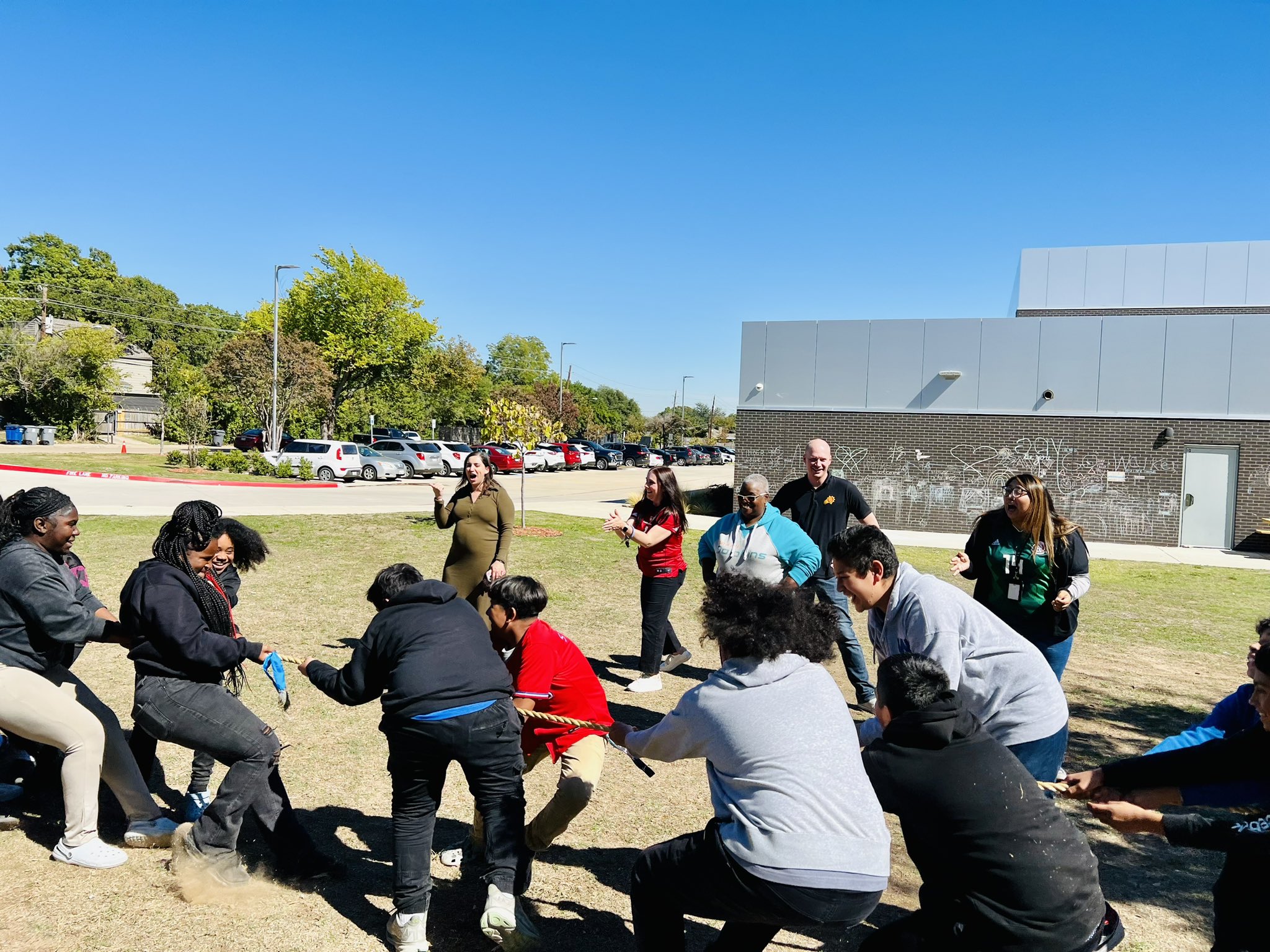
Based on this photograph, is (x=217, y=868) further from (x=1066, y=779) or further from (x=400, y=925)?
(x=1066, y=779)

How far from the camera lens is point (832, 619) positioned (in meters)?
3.01

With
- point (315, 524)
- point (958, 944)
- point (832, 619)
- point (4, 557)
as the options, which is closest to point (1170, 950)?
point (958, 944)

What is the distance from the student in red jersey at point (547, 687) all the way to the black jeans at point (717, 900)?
3.43 ft

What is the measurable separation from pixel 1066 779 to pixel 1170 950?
4.10 ft

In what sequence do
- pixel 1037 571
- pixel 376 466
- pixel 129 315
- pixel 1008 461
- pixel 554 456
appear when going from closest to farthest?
pixel 1037 571
pixel 1008 461
pixel 376 466
pixel 554 456
pixel 129 315

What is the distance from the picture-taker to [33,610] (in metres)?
3.85

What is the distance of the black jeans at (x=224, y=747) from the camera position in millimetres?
3740

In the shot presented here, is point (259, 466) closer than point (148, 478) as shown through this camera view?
No

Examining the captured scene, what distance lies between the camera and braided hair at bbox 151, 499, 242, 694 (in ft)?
12.9

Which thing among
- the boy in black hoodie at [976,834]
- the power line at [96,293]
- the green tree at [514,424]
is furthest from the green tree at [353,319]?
the boy in black hoodie at [976,834]

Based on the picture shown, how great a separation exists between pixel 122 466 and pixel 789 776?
110 ft

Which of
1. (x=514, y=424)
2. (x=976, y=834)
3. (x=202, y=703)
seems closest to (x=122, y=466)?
(x=514, y=424)

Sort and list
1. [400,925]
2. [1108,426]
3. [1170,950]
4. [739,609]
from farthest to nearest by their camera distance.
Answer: [1108,426], [1170,950], [400,925], [739,609]

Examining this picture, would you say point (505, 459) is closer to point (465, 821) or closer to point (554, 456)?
point (554, 456)
